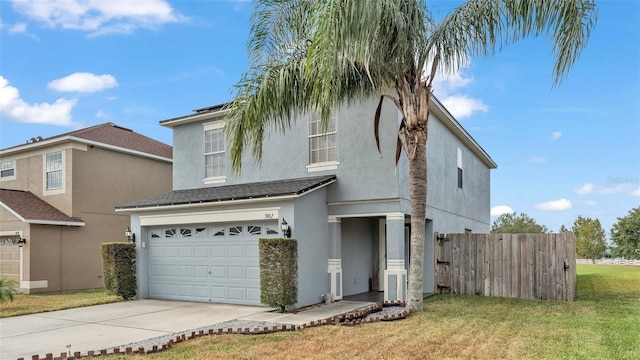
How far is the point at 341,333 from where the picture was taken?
8.36 meters

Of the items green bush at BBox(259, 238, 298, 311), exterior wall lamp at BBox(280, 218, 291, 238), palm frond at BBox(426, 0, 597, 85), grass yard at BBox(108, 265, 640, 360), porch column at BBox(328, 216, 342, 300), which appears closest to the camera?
grass yard at BBox(108, 265, 640, 360)

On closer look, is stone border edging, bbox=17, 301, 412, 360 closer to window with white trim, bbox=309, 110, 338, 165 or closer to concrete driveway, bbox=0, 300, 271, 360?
concrete driveway, bbox=0, 300, 271, 360

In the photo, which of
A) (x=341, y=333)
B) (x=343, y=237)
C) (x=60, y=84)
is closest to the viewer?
(x=341, y=333)

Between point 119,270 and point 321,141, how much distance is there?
7139mm

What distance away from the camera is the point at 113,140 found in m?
20.5

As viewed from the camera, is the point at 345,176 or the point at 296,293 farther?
the point at 345,176

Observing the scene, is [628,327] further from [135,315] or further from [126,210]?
[126,210]

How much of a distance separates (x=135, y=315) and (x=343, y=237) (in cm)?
608

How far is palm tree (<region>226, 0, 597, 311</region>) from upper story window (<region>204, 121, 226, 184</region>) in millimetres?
3333

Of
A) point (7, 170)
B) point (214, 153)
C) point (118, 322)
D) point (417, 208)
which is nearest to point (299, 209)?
point (417, 208)

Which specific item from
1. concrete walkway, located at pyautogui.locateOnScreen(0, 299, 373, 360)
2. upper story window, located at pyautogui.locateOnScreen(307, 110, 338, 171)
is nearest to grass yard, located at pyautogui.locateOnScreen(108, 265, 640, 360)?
concrete walkway, located at pyautogui.locateOnScreen(0, 299, 373, 360)

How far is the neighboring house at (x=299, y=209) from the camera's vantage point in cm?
1238

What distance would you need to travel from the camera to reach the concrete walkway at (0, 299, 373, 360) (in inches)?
325

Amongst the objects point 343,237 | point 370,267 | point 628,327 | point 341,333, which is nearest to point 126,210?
point 343,237
